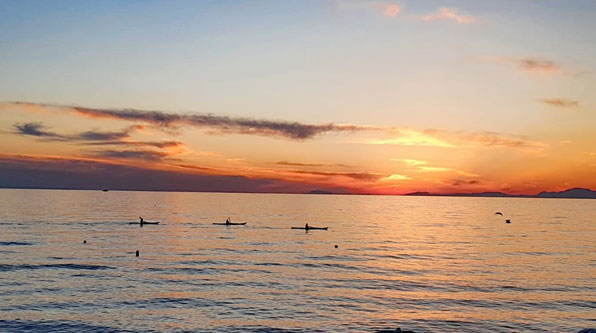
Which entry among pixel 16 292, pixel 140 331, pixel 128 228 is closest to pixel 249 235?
pixel 128 228

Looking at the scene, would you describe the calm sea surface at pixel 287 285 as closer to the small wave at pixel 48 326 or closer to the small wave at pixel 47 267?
the small wave at pixel 48 326

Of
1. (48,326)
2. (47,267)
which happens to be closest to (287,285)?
(48,326)

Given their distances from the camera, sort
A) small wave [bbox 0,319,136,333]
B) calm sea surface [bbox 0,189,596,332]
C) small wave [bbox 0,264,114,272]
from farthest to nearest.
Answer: small wave [bbox 0,264,114,272] < calm sea surface [bbox 0,189,596,332] < small wave [bbox 0,319,136,333]

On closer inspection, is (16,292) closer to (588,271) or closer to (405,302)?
(405,302)

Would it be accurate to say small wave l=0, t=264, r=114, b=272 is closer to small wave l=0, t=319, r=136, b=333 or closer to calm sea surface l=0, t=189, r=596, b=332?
calm sea surface l=0, t=189, r=596, b=332

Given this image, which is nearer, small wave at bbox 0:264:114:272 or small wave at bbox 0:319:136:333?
small wave at bbox 0:319:136:333

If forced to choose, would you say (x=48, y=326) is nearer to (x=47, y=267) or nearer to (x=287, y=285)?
(x=287, y=285)

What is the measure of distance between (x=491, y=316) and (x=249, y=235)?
74.2m

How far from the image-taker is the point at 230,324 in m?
41.9

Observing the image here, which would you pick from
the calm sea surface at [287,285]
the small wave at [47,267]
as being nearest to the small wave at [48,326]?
the calm sea surface at [287,285]

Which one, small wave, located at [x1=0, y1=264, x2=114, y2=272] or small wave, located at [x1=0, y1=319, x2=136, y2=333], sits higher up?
small wave, located at [x1=0, y1=264, x2=114, y2=272]

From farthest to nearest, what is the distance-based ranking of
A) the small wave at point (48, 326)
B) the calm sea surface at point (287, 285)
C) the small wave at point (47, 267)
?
the small wave at point (47, 267) → the calm sea surface at point (287, 285) → the small wave at point (48, 326)

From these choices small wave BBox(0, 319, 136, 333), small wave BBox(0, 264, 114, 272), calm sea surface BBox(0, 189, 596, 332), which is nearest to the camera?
small wave BBox(0, 319, 136, 333)

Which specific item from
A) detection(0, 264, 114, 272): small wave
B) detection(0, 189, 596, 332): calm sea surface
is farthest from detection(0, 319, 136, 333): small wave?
detection(0, 264, 114, 272): small wave
